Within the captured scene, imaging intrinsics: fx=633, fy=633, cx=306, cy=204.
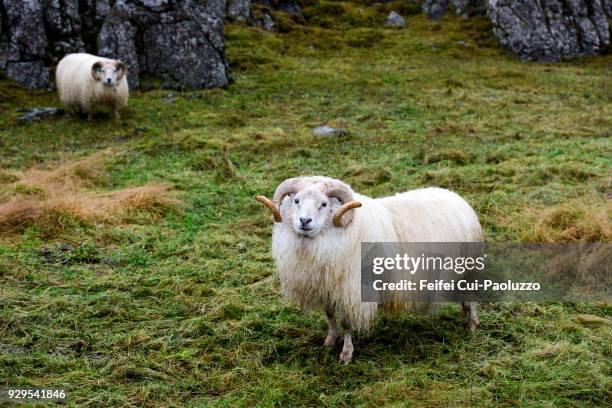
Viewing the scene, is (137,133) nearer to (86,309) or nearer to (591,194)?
(86,309)

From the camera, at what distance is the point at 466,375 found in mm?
5398

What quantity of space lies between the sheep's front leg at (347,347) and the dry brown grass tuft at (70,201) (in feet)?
15.3

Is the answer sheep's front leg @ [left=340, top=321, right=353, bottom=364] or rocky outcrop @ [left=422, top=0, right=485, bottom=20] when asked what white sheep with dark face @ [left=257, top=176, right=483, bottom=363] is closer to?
sheep's front leg @ [left=340, top=321, right=353, bottom=364]

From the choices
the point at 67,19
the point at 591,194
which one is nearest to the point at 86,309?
the point at 591,194

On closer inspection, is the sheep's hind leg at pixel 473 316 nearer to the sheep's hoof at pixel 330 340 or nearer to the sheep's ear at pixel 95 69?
the sheep's hoof at pixel 330 340

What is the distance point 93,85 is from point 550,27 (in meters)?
19.3

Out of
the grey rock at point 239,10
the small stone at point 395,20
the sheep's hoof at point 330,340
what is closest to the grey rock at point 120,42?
the grey rock at point 239,10

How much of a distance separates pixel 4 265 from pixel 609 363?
21.6 ft

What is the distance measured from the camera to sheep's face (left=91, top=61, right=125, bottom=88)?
51.3 ft

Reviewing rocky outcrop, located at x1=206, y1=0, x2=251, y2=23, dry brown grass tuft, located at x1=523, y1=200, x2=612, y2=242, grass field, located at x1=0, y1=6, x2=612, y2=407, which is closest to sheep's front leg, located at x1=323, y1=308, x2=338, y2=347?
grass field, located at x1=0, y1=6, x2=612, y2=407

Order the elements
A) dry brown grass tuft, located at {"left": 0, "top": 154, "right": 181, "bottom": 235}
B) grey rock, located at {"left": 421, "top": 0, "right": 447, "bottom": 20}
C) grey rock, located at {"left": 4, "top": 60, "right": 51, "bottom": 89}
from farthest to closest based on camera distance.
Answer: grey rock, located at {"left": 421, "top": 0, "right": 447, "bottom": 20} < grey rock, located at {"left": 4, "top": 60, "right": 51, "bottom": 89} < dry brown grass tuft, located at {"left": 0, "top": 154, "right": 181, "bottom": 235}

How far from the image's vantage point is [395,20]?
31.1 meters

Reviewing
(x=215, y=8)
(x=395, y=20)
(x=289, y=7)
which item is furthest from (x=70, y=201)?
(x=395, y=20)

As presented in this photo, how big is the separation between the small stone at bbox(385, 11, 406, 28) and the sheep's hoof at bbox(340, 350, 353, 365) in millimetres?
27092
